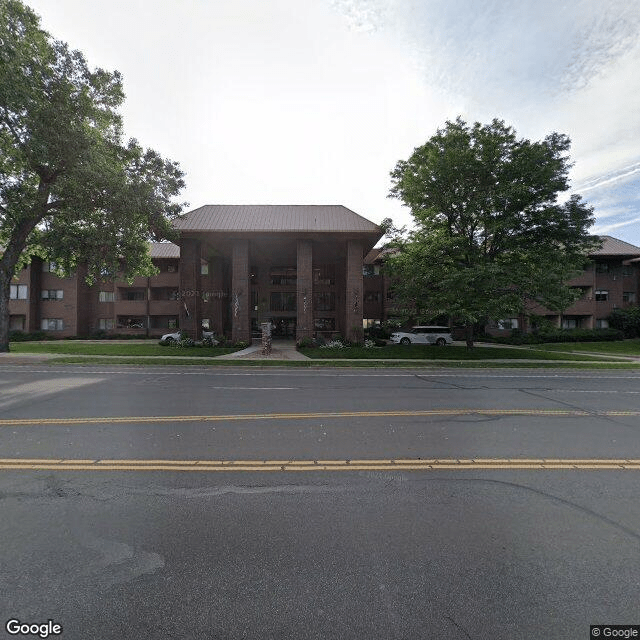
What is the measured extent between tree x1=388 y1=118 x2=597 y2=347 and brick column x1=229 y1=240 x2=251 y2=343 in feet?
38.8

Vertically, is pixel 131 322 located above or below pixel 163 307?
below

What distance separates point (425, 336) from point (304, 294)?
13.5 m

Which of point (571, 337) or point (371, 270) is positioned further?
point (371, 270)

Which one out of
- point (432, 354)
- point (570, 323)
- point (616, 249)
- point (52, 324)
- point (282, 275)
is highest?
point (616, 249)

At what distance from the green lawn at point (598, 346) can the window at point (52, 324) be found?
50134mm

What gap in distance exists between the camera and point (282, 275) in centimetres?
3988

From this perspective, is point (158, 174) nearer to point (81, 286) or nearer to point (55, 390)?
point (55, 390)

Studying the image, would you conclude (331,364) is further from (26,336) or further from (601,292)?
(601,292)

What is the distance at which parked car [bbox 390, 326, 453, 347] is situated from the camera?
108 ft

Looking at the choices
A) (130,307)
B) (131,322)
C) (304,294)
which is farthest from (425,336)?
(131,322)

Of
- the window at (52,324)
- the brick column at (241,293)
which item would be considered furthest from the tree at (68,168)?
the window at (52,324)

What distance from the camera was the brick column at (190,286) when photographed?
1104 inches

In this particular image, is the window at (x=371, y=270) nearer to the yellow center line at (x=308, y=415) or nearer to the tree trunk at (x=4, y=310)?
the tree trunk at (x=4, y=310)

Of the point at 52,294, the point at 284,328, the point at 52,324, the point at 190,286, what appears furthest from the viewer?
the point at 284,328
